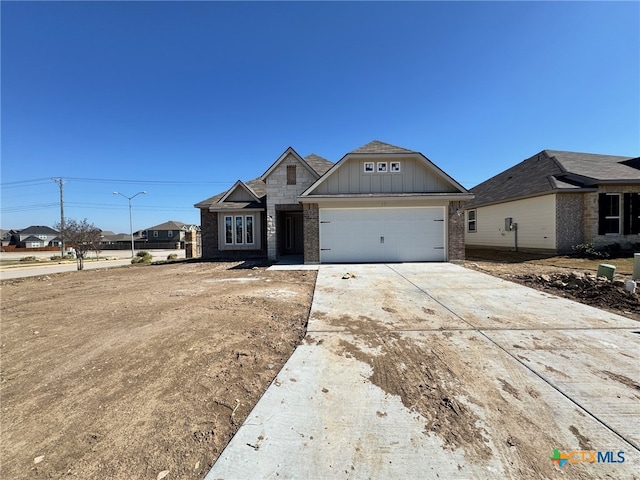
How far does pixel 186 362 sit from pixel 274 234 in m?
10.8

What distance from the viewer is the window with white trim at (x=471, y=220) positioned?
65.3 ft

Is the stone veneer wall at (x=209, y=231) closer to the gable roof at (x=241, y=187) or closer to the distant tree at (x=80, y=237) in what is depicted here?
the gable roof at (x=241, y=187)

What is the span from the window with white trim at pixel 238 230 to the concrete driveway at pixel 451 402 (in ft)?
40.1

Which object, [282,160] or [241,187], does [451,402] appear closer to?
[282,160]

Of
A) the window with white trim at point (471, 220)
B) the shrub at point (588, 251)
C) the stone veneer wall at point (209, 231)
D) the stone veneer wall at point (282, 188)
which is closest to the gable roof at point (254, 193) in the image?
the stone veneer wall at point (209, 231)

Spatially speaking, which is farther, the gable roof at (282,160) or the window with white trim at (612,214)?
the gable roof at (282,160)

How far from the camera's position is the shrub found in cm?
1216

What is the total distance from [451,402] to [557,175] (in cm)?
1752

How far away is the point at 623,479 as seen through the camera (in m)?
1.80

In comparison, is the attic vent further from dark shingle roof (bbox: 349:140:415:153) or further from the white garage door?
dark shingle roof (bbox: 349:140:415:153)

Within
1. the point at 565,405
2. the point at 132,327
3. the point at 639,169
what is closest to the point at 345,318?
the point at 565,405

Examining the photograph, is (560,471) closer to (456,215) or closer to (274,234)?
(456,215)

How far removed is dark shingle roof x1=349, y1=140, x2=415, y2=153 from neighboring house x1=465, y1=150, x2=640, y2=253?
8.32m

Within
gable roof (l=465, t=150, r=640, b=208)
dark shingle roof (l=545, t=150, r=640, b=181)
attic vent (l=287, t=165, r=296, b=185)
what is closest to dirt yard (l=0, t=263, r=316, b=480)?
attic vent (l=287, t=165, r=296, b=185)
